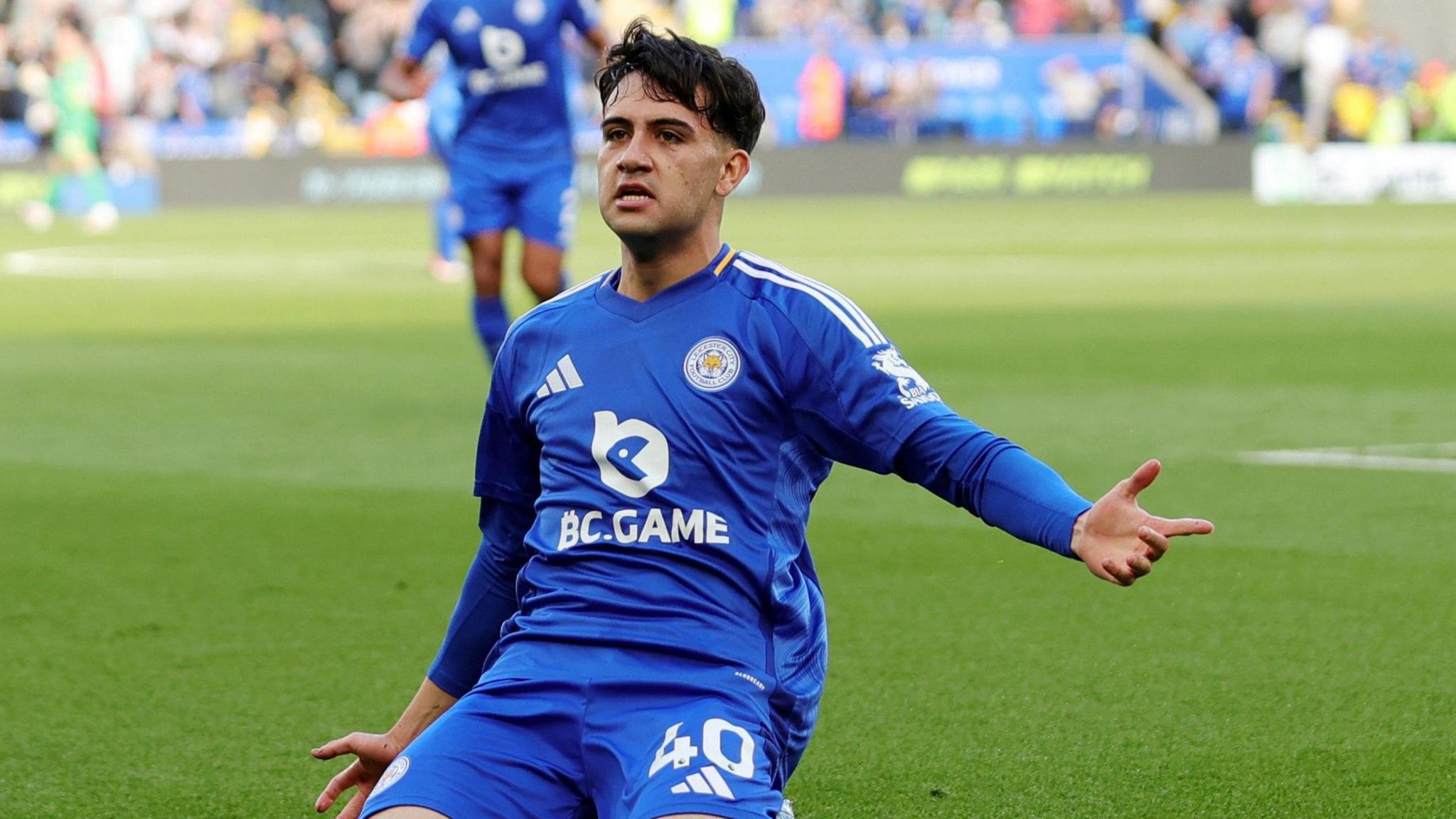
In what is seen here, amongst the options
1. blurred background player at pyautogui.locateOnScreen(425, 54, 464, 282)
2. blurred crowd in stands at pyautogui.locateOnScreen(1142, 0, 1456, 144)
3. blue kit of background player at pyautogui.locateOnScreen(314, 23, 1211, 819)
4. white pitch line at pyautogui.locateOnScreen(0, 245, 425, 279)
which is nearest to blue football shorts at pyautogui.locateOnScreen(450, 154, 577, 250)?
blurred background player at pyautogui.locateOnScreen(425, 54, 464, 282)

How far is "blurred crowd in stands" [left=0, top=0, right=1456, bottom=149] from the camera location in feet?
119

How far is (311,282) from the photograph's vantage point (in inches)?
797

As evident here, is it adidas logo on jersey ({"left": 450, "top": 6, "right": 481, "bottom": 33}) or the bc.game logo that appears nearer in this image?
the bc.game logo

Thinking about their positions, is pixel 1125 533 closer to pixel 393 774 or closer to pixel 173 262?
pixel 393 774

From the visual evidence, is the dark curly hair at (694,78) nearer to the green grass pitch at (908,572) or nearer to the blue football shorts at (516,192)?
the green grass pitch at (908,572)

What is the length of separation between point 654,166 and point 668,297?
0.22 m

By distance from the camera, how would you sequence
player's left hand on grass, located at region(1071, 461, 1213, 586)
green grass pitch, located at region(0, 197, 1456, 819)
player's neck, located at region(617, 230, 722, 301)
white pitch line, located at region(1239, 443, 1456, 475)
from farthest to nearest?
white pitch line, located at region(1239, 443, 1456, 475), green grass pitch, located at region(0, 197, 1456, 819), player's neck, located at region(617, 230, 722, 301), player's left hand on grass, located at region(1071, 461, 1213, 586)

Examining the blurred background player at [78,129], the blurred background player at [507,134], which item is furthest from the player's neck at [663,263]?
the blurred background player at [78,129]

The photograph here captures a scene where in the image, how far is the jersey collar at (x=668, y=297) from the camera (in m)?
3.68

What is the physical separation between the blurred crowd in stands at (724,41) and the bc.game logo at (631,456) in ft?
103

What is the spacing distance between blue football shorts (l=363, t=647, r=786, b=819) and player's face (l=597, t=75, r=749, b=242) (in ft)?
2.31

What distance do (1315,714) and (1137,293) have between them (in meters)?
13.3

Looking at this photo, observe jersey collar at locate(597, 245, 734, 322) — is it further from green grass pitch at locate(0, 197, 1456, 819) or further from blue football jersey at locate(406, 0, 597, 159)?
blue football jersey at locate(406, 0, 597, 159)

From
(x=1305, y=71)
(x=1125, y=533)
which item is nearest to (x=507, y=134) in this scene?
(x=1125, y=533)
